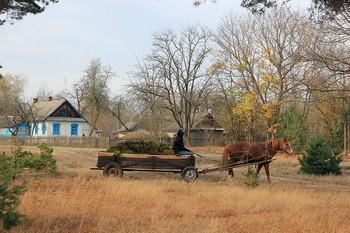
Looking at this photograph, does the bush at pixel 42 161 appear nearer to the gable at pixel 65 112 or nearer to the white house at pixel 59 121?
the white house at pixel 59 121

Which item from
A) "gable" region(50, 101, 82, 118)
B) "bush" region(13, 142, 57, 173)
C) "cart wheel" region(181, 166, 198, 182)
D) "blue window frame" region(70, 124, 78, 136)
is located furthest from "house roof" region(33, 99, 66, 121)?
"cart wheel" region(181, 166, 198, 182)

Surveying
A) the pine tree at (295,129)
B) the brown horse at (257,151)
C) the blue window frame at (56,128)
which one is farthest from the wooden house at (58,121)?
the brown horse at (257,151)

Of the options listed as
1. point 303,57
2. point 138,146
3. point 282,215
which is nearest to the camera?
point 282,215

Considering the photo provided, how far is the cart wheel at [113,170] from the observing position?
38.1ft

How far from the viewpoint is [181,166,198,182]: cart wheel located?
1164cm

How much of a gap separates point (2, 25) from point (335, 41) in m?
13.4

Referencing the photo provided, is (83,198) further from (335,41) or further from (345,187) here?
(335,41)

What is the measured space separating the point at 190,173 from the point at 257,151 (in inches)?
110

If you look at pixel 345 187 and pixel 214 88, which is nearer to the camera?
pixel 345 187

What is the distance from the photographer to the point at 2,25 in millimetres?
11141

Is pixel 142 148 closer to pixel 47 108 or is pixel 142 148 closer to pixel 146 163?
pixel 146 163

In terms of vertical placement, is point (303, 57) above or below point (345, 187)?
above

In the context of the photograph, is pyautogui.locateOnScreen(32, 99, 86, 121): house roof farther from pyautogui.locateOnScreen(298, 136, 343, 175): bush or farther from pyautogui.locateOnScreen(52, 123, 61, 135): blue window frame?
pyautogui.locateOnScreen(298, 136, 343, 175): bush

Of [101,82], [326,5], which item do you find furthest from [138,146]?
[101,82]
